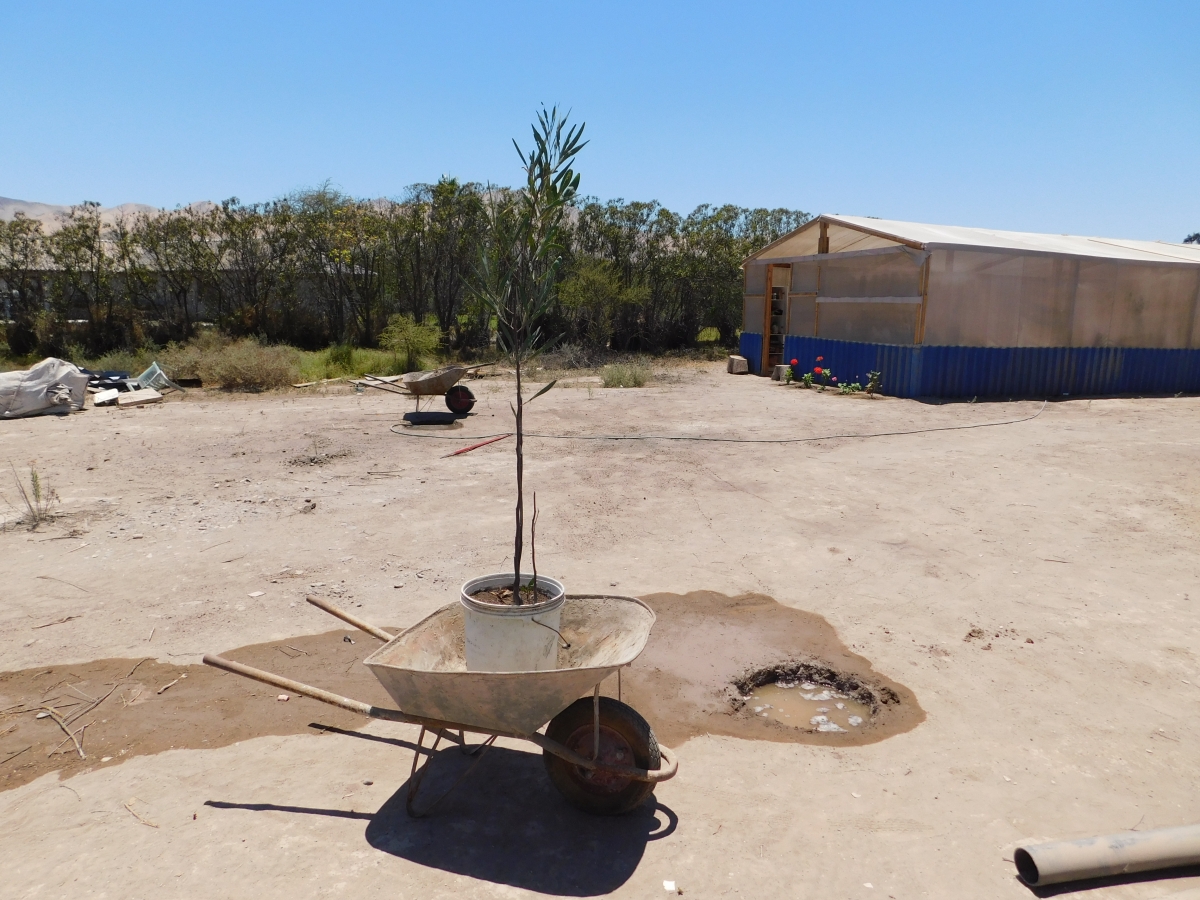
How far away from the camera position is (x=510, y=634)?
10.7ft

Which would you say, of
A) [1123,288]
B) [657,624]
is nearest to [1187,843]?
[657,624]

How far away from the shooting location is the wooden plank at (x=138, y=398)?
42.8 ft

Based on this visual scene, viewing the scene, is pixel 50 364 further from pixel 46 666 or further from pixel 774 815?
pixel 774 815

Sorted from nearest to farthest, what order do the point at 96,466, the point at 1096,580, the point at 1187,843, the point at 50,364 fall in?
the point at 1187,843 → the point at 1096,580 → the point at 96,466 → the point at 50,364

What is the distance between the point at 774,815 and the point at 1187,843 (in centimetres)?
136

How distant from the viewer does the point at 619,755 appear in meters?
2.96

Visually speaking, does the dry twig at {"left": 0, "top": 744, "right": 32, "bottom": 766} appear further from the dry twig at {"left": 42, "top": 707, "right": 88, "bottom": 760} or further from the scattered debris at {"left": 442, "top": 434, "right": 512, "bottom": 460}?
the scattered debris at {"left": 442, "top": 434, "right": 512, "bottom": 460}

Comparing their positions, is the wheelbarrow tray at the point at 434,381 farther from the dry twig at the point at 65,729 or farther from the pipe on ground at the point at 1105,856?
the pipe on ground at the point at 1105,856

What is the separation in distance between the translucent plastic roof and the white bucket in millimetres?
12718

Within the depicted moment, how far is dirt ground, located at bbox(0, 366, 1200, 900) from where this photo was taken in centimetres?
277

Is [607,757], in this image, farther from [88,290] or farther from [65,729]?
[88,290]

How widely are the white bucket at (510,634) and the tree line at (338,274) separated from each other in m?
16.6

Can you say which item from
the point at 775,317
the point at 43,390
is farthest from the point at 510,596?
the point at 775,317

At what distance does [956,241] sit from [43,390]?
15.5m
